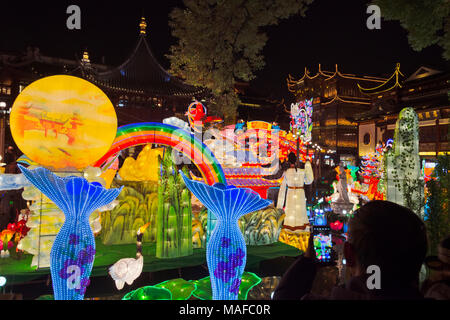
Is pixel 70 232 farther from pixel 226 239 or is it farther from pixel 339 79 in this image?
pixel 339 79

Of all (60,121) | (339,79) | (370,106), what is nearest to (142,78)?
(60,121)

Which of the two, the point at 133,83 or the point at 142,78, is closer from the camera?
the point at 133,83

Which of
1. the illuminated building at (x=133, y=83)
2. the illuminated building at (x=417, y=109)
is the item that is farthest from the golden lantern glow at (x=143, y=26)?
the illuminated building at (x=417, y=109)

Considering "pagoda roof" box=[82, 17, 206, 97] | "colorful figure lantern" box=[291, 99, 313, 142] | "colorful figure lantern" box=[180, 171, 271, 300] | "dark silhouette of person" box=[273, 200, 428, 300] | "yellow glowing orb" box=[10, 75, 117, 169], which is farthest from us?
"colorful figure lantern" box=[291, 99, 313, 142]

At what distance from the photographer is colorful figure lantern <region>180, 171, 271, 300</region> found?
10.7 ft

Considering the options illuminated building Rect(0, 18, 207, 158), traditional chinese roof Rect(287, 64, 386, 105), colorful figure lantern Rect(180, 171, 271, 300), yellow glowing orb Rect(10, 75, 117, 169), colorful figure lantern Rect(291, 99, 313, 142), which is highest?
traditional chinese roof Rect(287, 64, 386, 105)

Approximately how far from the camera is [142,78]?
1648 centimetres

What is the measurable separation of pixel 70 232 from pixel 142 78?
47.9ft

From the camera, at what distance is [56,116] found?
14.6 ft

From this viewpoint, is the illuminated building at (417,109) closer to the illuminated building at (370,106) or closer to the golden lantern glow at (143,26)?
the illuminated building at (370,106)

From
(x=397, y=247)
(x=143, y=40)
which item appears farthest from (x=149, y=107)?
(x=397, y=247)

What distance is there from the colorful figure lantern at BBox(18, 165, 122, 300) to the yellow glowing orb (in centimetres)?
144

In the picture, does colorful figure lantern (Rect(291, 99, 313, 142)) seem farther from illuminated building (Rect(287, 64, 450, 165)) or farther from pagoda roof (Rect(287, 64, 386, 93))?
pagoda roof (Rect(287, 64, 386, 93))

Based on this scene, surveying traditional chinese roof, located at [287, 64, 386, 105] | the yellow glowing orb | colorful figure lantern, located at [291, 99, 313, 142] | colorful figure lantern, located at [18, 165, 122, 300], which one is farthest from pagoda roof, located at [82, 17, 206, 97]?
traditional chinese roof, located at [287, 64, 386, 105]
